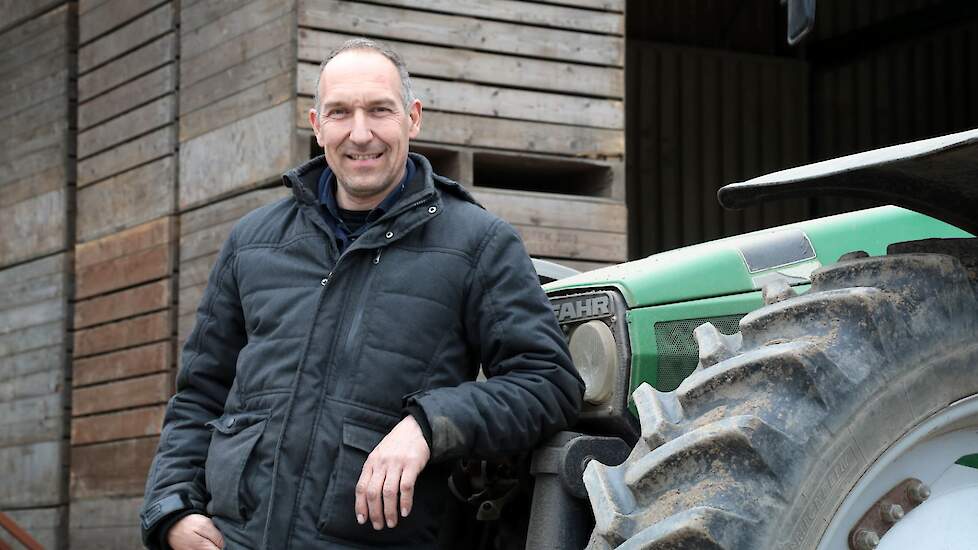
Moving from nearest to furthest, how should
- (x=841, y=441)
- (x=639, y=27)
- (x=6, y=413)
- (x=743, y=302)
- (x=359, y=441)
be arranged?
(x=841, y=441), (x=359, y=441), (x=743, y=302), (x=6, y=413), (x=639, y=27)

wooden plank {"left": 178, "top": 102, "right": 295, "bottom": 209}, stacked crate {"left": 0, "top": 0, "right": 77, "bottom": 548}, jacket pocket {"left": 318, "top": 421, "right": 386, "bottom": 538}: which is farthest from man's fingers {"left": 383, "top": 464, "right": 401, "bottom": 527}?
stacked crate {"left": 0, "top": 0, "right": 77, "bottom": 548}

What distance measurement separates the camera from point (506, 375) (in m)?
2.67

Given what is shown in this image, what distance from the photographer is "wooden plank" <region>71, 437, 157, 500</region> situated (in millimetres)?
7203

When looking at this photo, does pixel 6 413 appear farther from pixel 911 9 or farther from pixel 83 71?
pixel 911 9

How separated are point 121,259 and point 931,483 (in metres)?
5.97

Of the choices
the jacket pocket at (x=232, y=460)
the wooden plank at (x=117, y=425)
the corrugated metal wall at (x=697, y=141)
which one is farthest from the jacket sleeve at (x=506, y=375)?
the corrugated metal wall at (x=697, y=141)

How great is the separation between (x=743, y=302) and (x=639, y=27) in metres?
12.1

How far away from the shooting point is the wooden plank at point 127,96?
729 cm

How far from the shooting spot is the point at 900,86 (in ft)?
49.6

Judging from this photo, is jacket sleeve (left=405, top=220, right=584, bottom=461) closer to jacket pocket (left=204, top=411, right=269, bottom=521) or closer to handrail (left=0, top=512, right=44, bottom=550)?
jacket pocket (left=204, top=411, right=269, bottom=521)

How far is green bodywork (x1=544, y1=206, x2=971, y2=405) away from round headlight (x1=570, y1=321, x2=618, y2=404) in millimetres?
42

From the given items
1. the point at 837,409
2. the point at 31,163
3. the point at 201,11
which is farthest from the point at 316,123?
the point at 31,163

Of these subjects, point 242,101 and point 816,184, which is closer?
point 816,184

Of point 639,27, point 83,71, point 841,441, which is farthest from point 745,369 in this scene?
point 639,27
